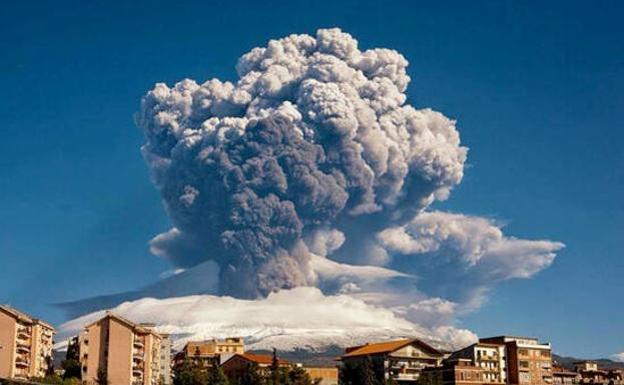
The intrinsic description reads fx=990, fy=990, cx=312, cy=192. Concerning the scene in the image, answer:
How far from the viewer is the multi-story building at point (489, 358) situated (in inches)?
4269

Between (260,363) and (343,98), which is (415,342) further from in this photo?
(343,98)

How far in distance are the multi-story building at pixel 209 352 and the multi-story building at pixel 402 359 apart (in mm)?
16938

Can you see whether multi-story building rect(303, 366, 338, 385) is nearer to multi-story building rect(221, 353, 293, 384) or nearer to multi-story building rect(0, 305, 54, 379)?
multi-story building rect(221, 353, 293, 384)

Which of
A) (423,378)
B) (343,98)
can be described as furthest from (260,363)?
Result: (343,98)

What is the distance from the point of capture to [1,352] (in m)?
97.4

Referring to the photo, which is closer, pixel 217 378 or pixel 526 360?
pixel 217 378

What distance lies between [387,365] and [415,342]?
4.96 metres

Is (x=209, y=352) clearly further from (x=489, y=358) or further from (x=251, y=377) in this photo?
(x=489, y=358)

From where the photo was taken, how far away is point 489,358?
110 m

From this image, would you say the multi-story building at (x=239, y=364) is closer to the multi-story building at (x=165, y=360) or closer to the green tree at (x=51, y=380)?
the multi-story building at (x=165, y=360)

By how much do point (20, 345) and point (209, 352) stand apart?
3390cm

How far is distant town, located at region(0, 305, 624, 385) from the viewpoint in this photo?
101 metres

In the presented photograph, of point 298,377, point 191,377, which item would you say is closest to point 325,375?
point 298,377

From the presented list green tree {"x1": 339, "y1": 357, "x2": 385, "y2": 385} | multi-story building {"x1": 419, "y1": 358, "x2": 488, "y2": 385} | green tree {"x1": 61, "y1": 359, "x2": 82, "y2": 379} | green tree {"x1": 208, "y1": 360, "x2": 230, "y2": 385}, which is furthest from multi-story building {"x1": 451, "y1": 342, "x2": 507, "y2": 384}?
green tree {"x1": 61, "y1": 359, "x2": 82, "y2": 379}
